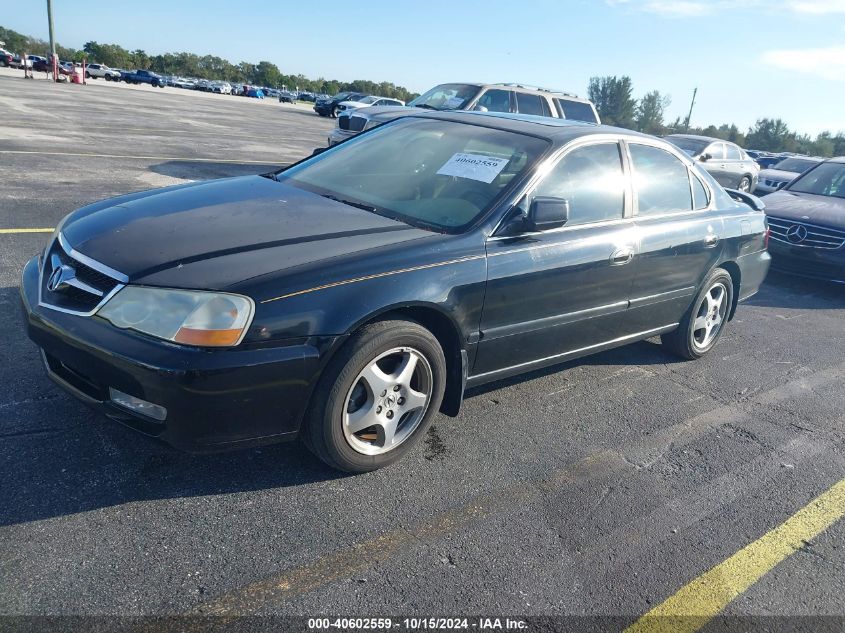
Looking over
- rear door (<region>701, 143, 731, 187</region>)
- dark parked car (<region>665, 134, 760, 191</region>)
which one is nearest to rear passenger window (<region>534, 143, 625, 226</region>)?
dark parked car (<region>665, 134, 760, 191</region>)

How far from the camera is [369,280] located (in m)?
2.93

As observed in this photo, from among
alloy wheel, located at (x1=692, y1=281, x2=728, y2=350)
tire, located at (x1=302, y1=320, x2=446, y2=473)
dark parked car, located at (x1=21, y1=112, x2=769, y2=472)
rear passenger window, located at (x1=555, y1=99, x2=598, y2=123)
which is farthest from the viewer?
rear passenger window, located at (x1=555, y1=99, x2=598, y2=123)

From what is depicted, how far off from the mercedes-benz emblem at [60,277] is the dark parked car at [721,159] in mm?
14470

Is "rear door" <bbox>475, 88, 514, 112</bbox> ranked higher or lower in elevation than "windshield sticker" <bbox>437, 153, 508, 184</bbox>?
higher

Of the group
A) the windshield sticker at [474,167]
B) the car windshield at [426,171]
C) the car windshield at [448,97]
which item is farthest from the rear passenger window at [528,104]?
the windshield sticker at [474,167]

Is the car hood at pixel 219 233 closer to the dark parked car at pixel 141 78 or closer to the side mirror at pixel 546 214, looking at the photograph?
the side mirror at pixel 546 214

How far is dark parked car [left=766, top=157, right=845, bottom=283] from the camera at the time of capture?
7.68m

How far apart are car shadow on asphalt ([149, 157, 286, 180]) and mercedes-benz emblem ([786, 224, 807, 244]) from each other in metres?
6.87

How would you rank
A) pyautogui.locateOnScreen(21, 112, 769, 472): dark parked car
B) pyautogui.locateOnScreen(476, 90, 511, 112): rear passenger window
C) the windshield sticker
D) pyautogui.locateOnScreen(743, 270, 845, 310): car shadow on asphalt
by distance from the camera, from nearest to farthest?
1. pyautogui.locateOnScreen(21, 112, 769, 472): dark parked car
2. the windshield sticker
3. pyautogui.locateOnScreen(743, 270, 845, 310): car shadow on asphalt
4. pyautogui.locateOnScreen(476, 90, 511, 112): rear passenger window

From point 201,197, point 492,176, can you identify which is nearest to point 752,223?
point 492,176

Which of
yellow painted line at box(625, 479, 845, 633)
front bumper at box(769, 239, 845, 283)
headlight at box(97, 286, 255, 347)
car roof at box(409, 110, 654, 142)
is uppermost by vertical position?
→ car roof at box(409, 110, 654, 142)

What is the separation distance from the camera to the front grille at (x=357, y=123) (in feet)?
36.2

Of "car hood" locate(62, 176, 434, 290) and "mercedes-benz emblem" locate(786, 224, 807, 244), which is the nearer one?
"car hood" locate(62, 176, 434, 290)

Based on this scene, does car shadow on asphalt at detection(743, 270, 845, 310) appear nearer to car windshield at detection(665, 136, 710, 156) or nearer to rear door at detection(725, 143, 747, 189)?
car windshield at detection(665, 136, 710, 156)
